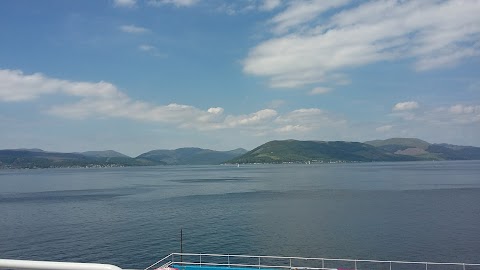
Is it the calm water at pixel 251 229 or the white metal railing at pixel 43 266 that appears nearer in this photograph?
the white metal railing at pixel 43 266

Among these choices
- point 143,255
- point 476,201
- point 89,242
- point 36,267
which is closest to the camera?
point 36,267

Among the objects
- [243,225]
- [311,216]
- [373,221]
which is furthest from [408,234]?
[243,225]

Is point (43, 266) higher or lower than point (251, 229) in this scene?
higher

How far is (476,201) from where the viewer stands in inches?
4496

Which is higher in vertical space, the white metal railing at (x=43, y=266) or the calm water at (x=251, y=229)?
the white metal railing at (x=43, y=266)

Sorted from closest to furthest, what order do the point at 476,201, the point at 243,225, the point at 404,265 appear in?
the point at 404,265 < the point at 243,225 < the point at 476,201

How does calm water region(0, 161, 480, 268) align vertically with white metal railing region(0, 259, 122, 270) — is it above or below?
below

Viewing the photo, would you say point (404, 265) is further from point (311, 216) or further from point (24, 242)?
point (24, 242)

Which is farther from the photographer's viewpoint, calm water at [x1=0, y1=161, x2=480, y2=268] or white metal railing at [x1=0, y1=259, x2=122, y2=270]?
calm water at [x1=0, y1=161, x2=480, y2=268]

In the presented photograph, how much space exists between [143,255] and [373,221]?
55090 millimetres

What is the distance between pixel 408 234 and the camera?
72.2m

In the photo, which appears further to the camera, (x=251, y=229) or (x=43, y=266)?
(x=251, y=229)

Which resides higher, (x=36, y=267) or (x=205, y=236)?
(x=36, y=267)

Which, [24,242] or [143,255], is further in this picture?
[24,242]
